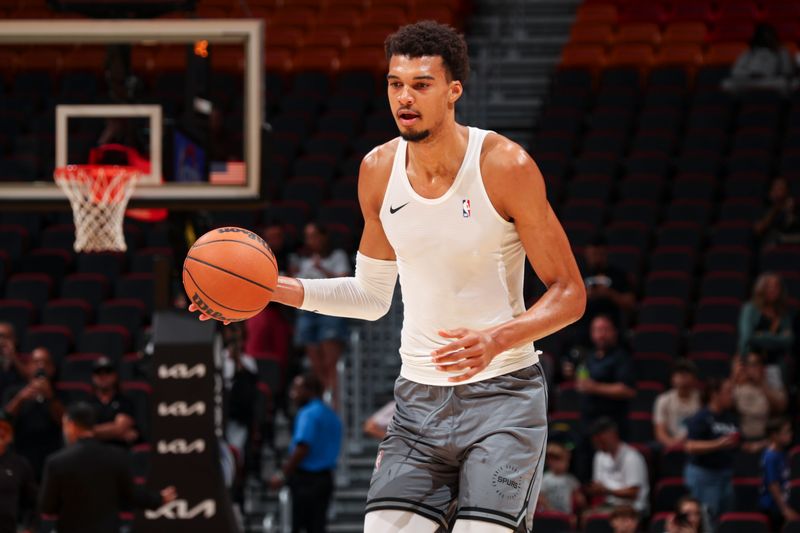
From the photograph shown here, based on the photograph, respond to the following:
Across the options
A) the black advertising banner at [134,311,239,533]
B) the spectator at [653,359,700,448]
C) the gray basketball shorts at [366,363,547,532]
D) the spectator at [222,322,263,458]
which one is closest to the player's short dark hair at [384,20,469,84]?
the gray basketball shorts at [366,363,547,532]

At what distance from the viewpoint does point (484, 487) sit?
382 centimetres

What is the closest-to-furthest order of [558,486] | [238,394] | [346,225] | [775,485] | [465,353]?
[465,353] → [775,485] → [558,486] → [238,394] → [346,225]

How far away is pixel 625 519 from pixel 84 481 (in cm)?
359

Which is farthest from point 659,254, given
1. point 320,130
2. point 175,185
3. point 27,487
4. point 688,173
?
point 27,487

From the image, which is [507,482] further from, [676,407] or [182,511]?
[676,407]

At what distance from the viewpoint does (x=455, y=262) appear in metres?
3.95

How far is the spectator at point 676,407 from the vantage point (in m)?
10.3

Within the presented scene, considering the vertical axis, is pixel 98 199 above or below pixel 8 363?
above

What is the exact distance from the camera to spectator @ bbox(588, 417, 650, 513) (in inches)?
384

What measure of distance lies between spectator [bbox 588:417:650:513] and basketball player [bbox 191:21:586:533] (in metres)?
5.86

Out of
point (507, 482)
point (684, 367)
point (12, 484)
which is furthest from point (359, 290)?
point (684, 367)

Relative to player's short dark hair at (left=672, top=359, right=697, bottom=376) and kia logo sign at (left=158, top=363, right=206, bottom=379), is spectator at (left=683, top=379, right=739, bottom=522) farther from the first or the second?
kia logo sign at (left=158, top=363, right=206, bottom=379)

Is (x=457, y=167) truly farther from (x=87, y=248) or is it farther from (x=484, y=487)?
(x=87, y=248)

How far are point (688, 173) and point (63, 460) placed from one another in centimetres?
798
